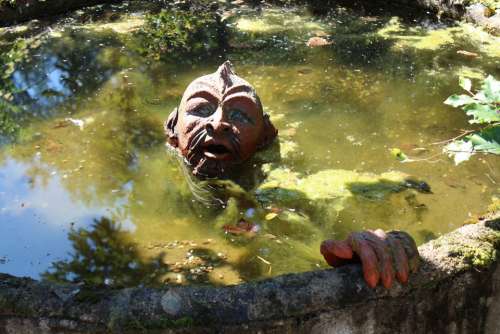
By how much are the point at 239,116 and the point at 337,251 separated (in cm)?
219

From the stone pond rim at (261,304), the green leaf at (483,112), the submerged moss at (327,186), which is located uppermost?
the green leaf at (483,112)

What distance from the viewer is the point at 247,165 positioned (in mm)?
4641

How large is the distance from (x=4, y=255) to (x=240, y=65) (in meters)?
3.61

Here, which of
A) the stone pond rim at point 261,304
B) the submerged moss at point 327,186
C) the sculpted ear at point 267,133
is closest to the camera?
the stone pond rim at point 261,304

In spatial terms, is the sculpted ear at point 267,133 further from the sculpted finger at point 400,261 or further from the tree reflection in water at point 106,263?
the sculpted finger at point 400,261

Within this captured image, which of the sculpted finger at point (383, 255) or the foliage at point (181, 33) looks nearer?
the sculpted finger at point (383, 255)

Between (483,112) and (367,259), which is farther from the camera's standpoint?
(483,112)

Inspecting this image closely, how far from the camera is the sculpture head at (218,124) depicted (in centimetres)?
442

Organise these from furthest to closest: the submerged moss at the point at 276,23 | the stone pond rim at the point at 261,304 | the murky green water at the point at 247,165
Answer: the submerged moss at the point at 276,23 → the murky green water at the point at 247,165 → the stone pond rim at the point at 261,304

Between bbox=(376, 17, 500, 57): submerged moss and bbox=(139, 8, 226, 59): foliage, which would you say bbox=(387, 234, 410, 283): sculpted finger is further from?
bbox=(139, 8, 226, 59): foliage

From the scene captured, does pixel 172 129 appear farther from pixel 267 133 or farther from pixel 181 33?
pixel 181 33

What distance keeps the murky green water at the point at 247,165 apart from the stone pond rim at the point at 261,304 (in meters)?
0.98

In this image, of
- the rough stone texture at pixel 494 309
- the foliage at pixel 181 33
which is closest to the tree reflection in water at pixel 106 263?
the rough stone texture at pixel 494 309

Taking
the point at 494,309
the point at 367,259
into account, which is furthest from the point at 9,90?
the point at 494,309
